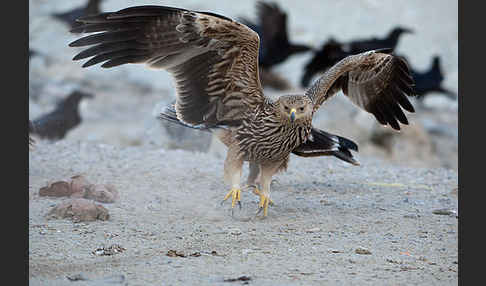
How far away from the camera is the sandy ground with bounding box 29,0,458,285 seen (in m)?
4.32

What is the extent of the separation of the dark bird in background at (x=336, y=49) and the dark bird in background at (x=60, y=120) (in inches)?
199

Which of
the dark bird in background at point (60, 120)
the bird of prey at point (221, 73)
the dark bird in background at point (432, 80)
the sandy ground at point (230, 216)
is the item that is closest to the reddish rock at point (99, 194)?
the sandy ground at point (230, 216)

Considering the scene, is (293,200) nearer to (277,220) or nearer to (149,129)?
(277,220)

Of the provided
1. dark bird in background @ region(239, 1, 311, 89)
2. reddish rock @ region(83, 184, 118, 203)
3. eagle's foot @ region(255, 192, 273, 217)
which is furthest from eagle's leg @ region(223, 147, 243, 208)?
dark bird in background @ region(239, 1, 311, 89)

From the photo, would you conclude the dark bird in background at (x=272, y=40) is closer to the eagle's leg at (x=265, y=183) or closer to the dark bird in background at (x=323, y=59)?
the dark bird in background at (x=323, y=59)

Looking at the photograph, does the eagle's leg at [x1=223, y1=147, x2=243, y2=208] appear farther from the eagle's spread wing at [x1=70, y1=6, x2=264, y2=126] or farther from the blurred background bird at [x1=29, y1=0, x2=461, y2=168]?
the blurred background bird at [x1=29, y1=0, x2=461, y2=168]

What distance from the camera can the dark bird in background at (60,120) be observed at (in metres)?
8.87

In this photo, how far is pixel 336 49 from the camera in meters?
13.9

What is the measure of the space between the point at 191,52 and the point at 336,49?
8719mm

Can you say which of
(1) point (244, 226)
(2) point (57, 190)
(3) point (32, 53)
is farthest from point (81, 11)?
(1) point (244, 226)

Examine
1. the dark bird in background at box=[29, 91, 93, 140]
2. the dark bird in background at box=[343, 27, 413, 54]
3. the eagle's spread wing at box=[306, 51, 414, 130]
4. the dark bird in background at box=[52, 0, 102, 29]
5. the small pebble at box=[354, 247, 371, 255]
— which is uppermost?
the dark bird in background at box=[52, 0, 102, 29]

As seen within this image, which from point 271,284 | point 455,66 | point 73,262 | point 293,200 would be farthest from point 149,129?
point 455,66

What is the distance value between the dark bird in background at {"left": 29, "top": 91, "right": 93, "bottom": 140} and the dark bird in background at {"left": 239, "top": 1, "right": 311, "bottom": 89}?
448 cm

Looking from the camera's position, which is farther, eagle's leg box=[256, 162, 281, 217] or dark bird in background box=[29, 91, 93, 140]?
dark bird in background box=[29, 91, 93, 140]
